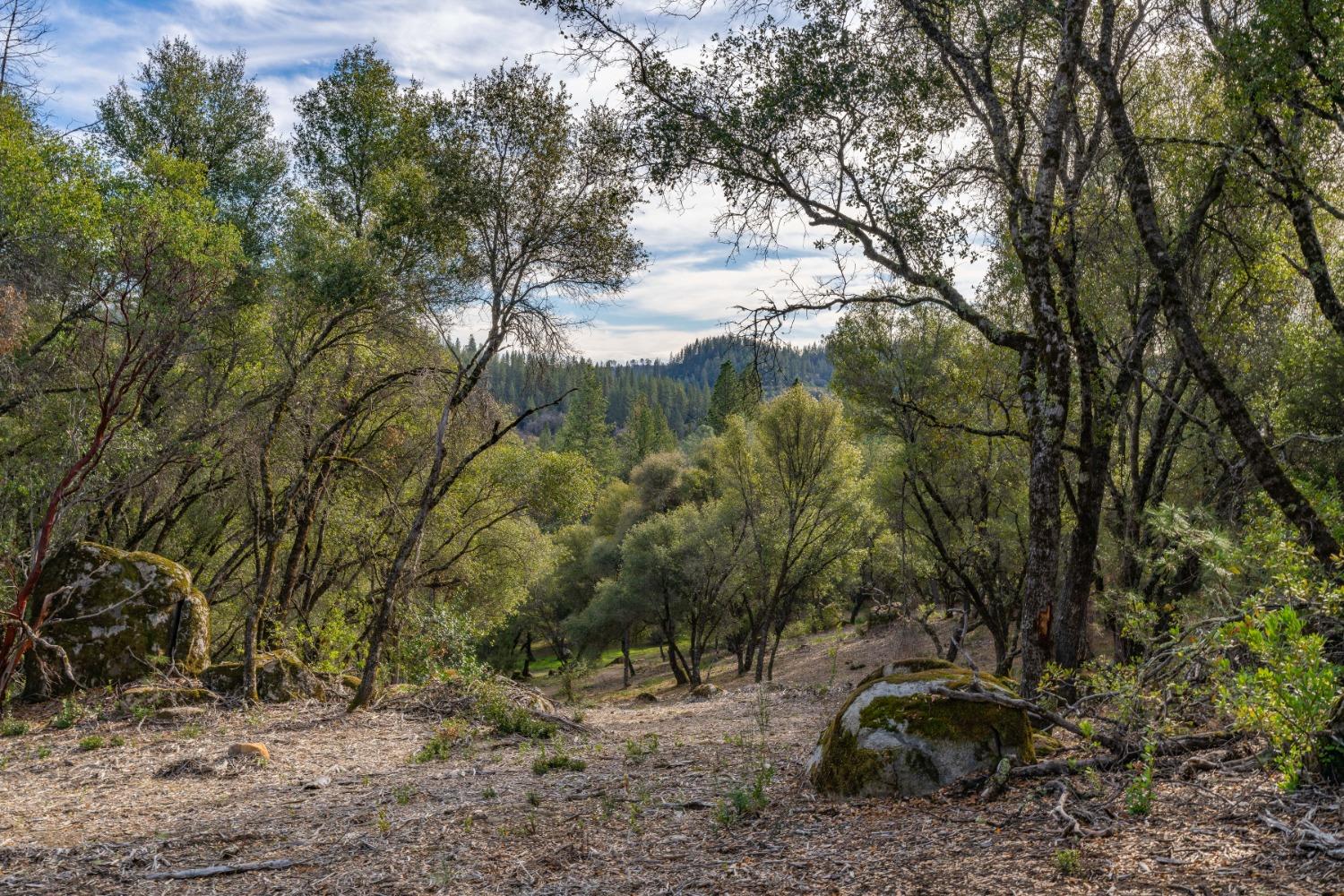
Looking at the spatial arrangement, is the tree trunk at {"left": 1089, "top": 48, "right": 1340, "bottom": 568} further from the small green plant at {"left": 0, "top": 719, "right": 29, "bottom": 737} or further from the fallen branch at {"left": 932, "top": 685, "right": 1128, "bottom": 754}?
the small green plant at {"left": 0, "top": 719, "right": 29, "bottom": 737}

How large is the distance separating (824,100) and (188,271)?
7.52 metres

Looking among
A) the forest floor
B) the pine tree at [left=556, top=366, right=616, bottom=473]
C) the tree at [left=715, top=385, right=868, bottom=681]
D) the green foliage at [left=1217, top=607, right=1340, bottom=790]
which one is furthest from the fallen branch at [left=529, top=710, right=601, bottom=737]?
the pine tree at [left=556, top=366, right=616, bottom=473]

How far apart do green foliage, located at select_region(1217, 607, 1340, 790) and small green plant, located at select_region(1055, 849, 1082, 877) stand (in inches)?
38.8

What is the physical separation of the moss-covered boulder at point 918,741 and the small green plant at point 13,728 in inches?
384

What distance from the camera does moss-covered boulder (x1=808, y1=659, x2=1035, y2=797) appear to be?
524cm

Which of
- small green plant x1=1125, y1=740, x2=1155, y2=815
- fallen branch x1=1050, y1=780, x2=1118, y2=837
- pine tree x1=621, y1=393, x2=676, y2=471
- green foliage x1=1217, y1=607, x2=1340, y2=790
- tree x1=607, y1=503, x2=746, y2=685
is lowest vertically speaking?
tree x1=607, y1=503, x2=746, y2=685

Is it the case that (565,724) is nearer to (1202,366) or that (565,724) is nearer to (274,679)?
(274,679)

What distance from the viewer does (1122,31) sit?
362 inches

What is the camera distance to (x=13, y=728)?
9305 millimetres

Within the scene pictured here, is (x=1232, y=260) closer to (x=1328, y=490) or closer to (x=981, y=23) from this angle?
(x=1328, y=490)

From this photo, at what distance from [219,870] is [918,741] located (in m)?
4.75

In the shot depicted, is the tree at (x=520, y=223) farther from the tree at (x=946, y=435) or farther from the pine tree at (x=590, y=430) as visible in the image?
the pine tree at (x=590, y=430)

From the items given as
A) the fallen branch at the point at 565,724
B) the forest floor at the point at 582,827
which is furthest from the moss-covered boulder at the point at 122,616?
the fallen branch at the point at 565,724

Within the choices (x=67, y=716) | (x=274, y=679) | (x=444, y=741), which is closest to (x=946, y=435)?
(x=444, y=741)
